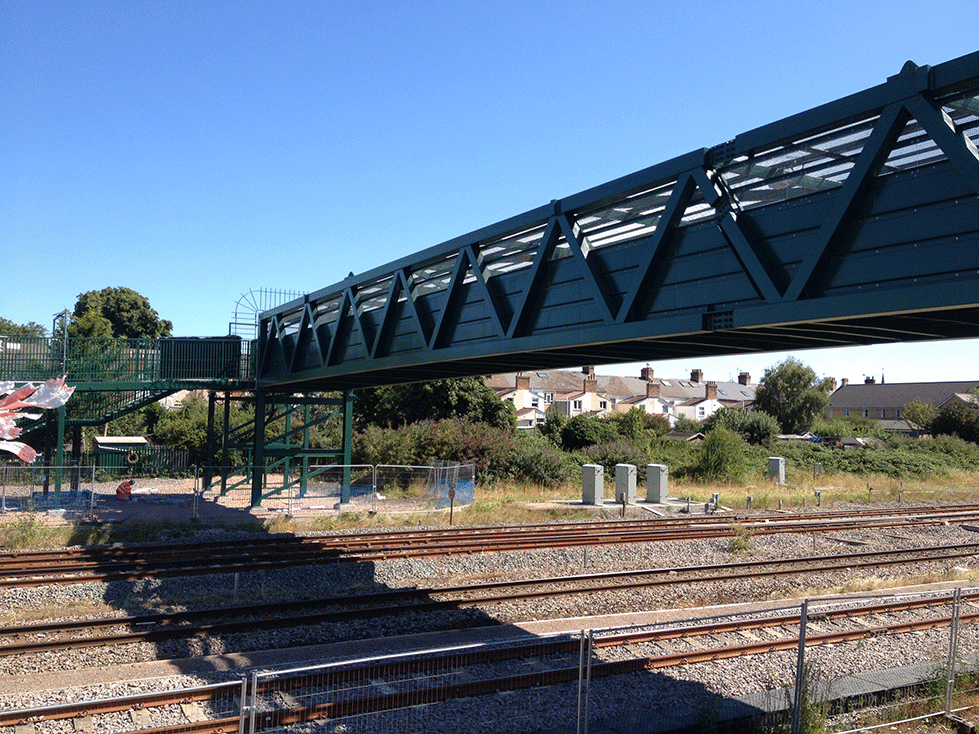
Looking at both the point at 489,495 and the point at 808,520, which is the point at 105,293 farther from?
the point at 808,520

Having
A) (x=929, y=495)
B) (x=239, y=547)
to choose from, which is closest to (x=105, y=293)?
(x=239, y=547)

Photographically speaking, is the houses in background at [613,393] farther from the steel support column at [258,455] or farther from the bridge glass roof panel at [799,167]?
the bridge glass roof panel at [799,167]

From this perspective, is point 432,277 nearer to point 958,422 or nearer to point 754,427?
point 754,427

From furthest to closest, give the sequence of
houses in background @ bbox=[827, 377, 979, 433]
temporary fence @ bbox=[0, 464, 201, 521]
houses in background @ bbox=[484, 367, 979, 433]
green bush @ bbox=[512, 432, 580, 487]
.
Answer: houses in background @ bbox=[827, 377, 979, 433], houses in background @ bbox=[484, 367, 979, 433], green bush @ bbox=[512, 432, 580, 487], temporary fence @ bbox=[0, 464, 201, 521]

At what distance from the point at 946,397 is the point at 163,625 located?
9789cm

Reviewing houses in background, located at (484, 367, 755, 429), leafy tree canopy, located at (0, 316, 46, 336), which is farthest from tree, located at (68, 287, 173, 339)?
houses in background, located at (484, 367, 755, 429)

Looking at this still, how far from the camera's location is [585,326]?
10.2 metres

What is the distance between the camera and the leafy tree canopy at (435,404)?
38.8 metres

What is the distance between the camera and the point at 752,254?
7996 millimetres

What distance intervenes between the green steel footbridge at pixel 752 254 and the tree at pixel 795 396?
58.4m

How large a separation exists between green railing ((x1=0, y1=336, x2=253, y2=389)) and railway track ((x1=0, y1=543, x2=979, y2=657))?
14.7m

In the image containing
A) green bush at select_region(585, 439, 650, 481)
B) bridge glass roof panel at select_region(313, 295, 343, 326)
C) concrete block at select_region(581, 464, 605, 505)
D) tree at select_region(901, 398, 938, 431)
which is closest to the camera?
bridge glass roof panel at select_region(313, 295, 343, 326)

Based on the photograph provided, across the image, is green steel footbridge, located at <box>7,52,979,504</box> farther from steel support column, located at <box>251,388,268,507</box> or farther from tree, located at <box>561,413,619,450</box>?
tree, located at <box>561,413,619,450</box>

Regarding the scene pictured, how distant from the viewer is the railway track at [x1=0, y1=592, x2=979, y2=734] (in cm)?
807
